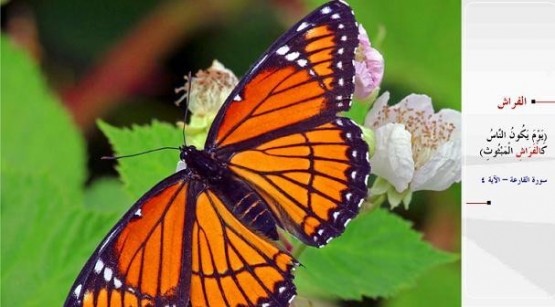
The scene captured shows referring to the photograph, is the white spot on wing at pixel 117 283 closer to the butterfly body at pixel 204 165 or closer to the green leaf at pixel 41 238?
the butterfly body at pixel 204 165

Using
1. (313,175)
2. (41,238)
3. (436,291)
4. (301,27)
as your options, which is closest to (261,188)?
(313,175)

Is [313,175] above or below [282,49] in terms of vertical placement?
below

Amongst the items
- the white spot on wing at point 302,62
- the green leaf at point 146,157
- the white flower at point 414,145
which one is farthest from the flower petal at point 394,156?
the green leaf at point 146,157

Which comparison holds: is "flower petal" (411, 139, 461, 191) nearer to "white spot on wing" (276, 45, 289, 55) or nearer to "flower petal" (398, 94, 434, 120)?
"flower petal" (398, 94, 434, 120)

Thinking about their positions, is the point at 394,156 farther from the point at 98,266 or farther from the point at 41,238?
the point at 41,238

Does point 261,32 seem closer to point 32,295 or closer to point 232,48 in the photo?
point 232,48

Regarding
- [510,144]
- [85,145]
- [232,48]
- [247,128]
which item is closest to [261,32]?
[232,48]

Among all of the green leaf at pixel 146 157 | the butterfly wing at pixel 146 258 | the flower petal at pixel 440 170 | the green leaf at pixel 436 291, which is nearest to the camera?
the butterfly wing at pixel 146 258
